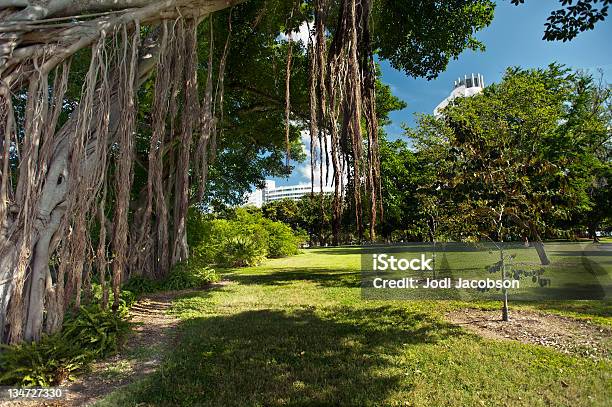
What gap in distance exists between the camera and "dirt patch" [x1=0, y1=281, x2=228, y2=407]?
326 centimetres

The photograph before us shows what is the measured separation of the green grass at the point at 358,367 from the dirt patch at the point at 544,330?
309mm

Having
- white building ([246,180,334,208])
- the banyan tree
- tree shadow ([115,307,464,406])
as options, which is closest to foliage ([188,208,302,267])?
tree shadow ([115,307,464,406])

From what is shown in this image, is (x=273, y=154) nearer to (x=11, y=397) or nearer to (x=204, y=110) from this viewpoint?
(x=204, y=110)

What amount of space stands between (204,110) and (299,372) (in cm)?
321

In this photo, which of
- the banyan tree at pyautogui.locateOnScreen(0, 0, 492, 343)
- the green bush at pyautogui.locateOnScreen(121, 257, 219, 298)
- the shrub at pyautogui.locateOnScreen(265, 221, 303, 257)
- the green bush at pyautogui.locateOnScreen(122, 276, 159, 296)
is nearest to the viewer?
the banyan tree at pyautogui.locateOnScreen(0, 0, 492, 343)

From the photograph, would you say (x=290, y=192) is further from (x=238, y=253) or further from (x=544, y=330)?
(x=238, y=253)

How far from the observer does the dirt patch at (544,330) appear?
4.54m

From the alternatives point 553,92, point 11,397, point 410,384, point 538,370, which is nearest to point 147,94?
point 11,397

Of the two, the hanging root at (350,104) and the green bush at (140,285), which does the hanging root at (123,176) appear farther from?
the green bush at (140,285)

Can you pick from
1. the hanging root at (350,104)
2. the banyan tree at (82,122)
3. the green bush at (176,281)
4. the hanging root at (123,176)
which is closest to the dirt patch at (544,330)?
the banyan tree at (82,122)

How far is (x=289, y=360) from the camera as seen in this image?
412 centimetres

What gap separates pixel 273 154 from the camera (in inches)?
546

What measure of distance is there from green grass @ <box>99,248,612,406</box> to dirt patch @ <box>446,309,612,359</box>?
0.31m

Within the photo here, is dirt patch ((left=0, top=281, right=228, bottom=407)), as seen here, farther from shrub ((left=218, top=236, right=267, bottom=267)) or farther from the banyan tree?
shrub ((left=218, top=236, right=267, bottom=267))
